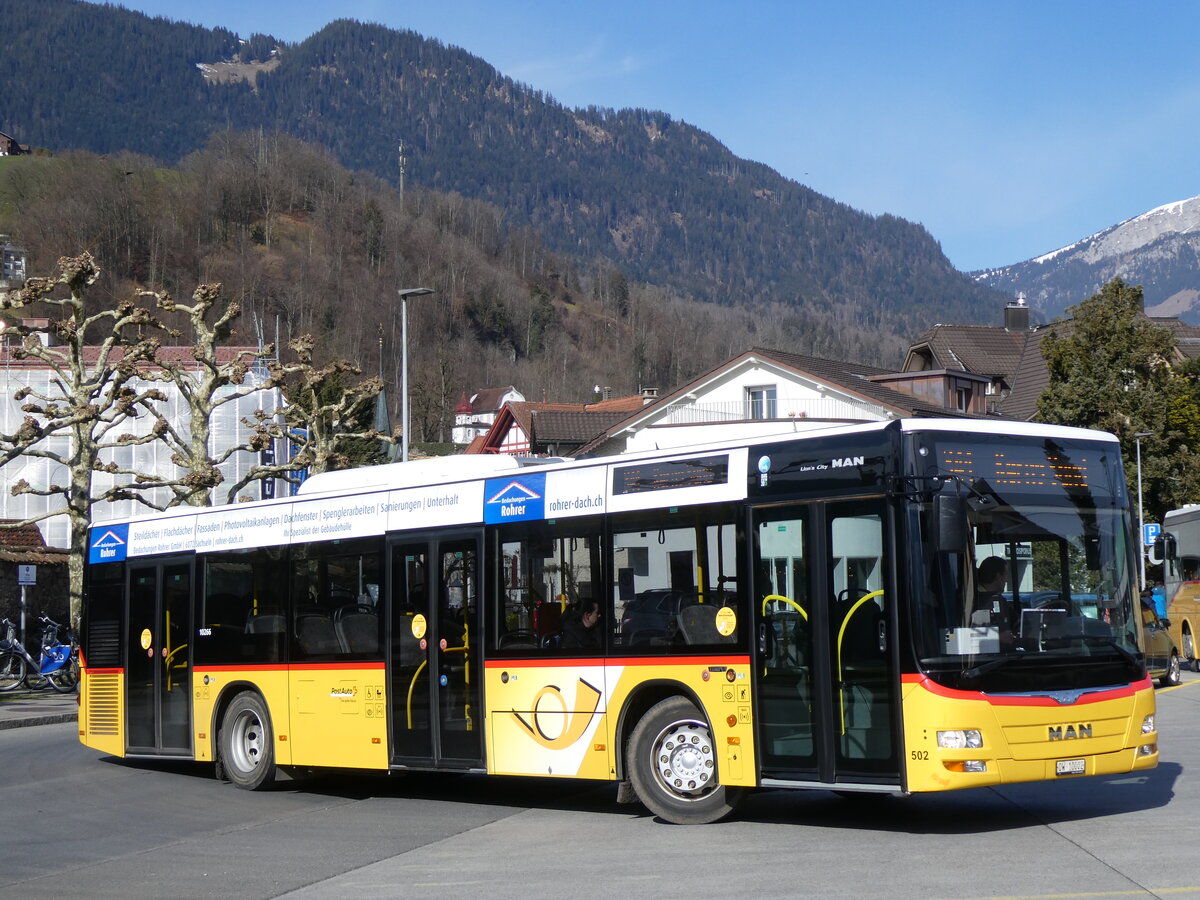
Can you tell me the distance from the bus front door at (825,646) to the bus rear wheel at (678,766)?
64 centimetres

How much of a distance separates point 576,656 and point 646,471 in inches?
62.1

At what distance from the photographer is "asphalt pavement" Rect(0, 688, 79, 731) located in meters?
24.3

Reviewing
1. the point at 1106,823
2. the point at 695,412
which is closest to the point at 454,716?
the point at 1106,823

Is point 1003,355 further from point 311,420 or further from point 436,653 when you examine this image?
point 436,653

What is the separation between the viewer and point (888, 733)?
32.1 feet

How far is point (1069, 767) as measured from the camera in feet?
32.4

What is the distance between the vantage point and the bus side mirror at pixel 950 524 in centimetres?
954

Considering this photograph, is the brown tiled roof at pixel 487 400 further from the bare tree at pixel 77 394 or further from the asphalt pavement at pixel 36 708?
the asphalt pavement at pixel 36 708

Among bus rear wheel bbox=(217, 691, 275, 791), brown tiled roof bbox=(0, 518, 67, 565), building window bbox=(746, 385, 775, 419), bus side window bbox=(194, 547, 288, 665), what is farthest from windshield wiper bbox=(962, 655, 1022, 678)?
building window bbox=(746, 385, 775, 419)

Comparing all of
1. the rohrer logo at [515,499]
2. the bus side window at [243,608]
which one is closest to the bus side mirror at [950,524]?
the rohrer logo at [515,499]

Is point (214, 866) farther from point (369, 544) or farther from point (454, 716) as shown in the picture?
point (369, 544)

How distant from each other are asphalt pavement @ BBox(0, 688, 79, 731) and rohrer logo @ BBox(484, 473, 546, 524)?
44.3 feet

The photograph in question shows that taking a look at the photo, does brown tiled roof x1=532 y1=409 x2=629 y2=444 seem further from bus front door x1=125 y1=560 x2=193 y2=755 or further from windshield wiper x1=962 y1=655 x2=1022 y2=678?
windshield wiper x1=962 y1=655 x2=1022 y2=678

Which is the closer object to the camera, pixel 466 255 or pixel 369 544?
pixel 369 544
